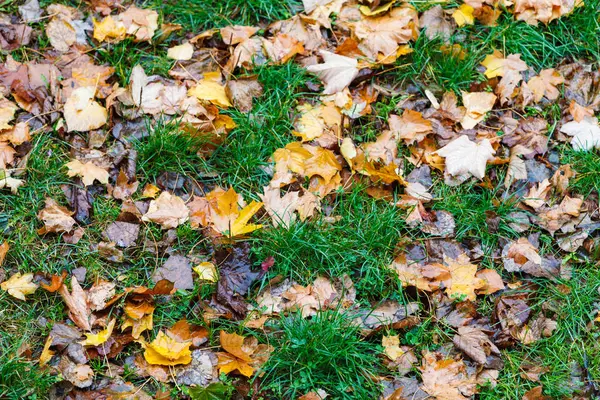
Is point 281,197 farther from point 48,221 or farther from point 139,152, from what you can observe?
point 48,221

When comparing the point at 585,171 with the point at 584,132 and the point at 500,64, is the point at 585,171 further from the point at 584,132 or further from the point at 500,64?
the point at 500,64

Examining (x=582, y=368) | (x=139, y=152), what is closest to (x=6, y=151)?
(x=139, y=152)

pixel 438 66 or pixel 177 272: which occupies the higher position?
pixel 438 66

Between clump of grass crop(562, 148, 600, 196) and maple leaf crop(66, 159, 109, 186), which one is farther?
clump of grass crop(562, 148, 600, 196)

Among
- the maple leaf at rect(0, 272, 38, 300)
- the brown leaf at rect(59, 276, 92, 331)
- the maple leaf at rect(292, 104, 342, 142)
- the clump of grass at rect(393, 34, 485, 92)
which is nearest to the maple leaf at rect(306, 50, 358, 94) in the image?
the maple leaf at rect(292, 104, 342, 142)

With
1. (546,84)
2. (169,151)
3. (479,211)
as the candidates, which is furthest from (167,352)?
(546,84)

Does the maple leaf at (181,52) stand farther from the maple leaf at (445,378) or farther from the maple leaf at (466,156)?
the maple leaf at (445,378)

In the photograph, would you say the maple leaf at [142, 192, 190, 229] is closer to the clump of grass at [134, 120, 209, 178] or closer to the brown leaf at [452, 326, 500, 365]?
the clump of grass at [134, 120, 209, 178]
